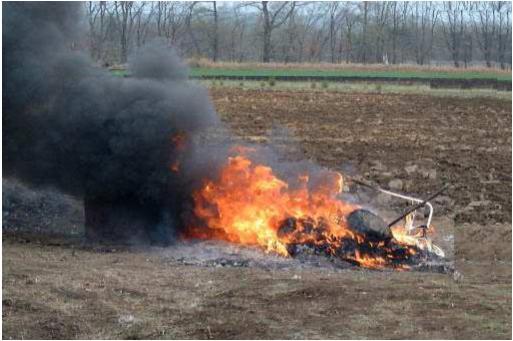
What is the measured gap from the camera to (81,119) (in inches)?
516

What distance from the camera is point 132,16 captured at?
4094cm

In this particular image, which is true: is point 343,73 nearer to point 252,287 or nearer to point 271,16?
point 271,16

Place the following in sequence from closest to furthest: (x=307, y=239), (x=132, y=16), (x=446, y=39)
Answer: (x=307, y=239) → (x=132, y=16) → (x=446, y=39)

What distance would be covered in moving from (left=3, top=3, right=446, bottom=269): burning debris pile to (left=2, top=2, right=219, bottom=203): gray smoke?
0.06 ft

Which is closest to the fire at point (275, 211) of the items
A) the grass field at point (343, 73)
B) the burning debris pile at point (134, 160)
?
the burning debris pile at point (134, 160)

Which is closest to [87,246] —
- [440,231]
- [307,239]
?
[307,239]

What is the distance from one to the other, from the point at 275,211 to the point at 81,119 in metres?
3.58

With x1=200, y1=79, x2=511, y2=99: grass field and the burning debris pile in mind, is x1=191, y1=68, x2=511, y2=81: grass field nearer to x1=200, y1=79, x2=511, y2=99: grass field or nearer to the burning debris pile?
x1=200, y1=79, x2=511, y2=99: grass field

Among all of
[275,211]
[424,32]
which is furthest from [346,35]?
[275,211]

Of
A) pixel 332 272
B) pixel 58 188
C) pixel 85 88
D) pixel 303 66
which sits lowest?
pixel 332 272

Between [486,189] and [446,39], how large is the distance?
43.7m

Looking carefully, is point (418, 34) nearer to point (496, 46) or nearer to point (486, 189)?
point (496, 46)

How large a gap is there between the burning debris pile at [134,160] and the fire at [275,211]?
18mm

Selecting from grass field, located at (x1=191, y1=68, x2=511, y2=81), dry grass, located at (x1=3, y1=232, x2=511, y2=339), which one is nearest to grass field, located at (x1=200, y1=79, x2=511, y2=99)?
grass field, located at (x1=191, y1=68, x2=511, y2=81)
